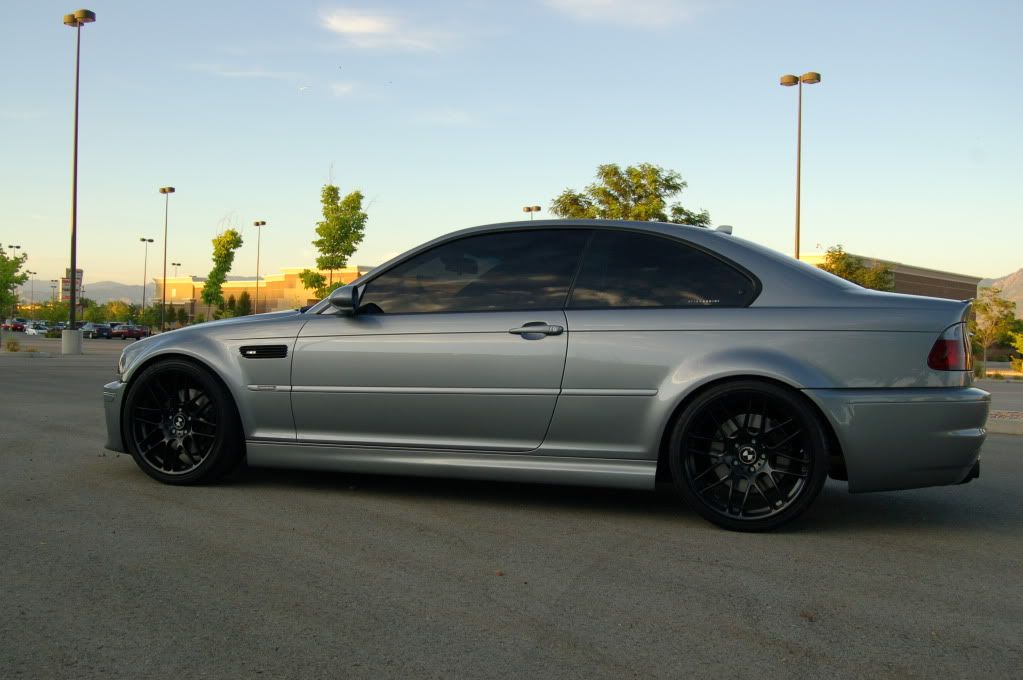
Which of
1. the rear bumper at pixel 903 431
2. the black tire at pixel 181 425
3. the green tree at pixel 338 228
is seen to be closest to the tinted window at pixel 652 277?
the rear bumper at pixel 903 431

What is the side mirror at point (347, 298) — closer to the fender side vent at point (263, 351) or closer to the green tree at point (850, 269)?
the fender side vent at point (263, 351)

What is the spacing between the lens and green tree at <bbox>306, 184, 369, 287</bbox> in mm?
46656

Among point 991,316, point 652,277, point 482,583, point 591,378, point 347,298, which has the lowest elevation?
point 482,583

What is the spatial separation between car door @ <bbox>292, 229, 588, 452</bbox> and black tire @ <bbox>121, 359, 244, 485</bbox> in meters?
0.51

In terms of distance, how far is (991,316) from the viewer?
62.0 meters

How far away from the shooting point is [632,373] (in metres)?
4.83

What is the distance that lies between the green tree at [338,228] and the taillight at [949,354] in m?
43.4

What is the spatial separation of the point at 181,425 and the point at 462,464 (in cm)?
185

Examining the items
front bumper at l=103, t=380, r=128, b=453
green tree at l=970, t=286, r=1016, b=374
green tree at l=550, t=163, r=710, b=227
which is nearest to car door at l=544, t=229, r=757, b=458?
front bumper at l=103, t=380, r=128, b=453

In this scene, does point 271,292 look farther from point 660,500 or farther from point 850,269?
point 660,500

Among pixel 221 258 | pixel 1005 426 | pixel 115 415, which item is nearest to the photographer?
pixel 115 415

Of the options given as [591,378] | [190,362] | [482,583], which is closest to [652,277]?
[591,378]

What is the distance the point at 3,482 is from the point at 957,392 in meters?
5.36

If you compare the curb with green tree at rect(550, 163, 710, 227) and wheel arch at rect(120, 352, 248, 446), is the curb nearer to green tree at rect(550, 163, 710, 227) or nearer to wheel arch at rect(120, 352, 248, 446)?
wheel arch at rect(120, 352, 248, 446)
